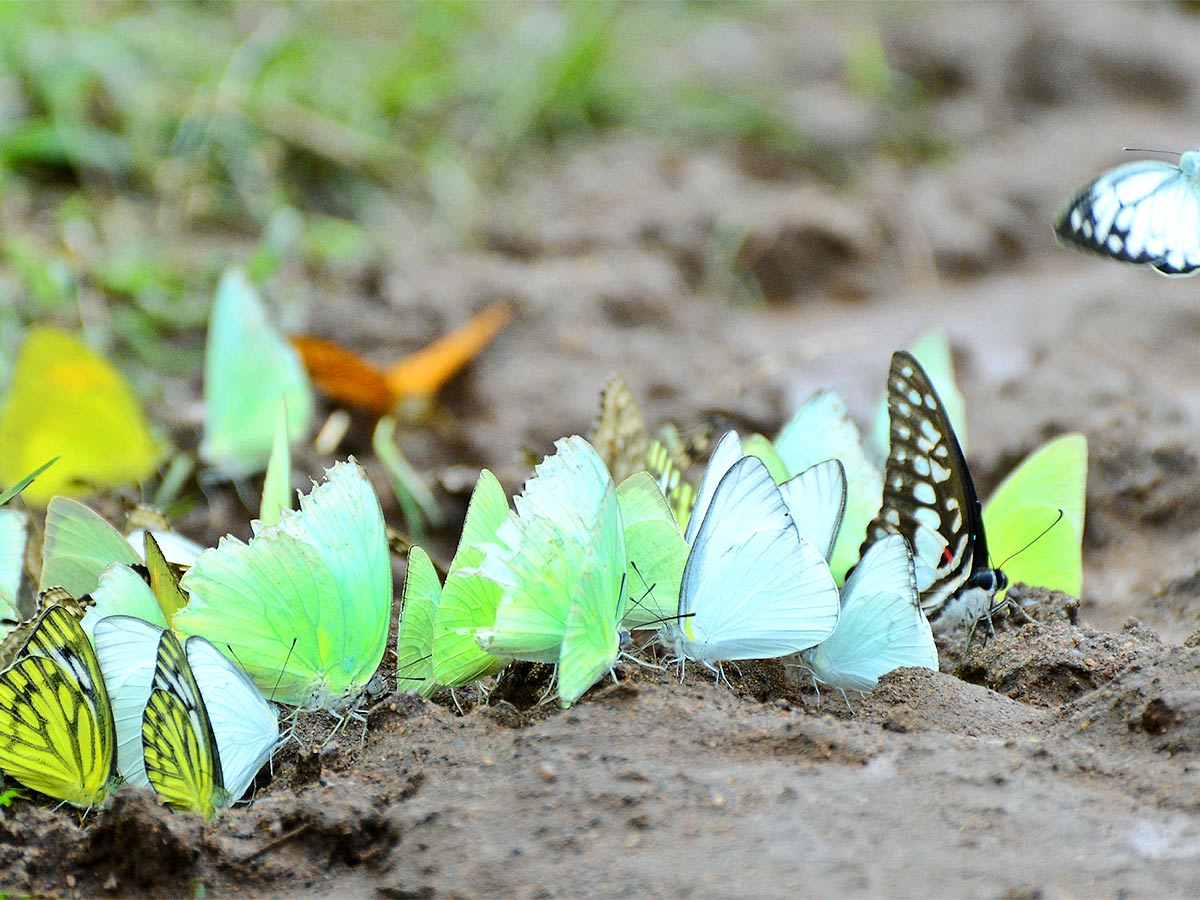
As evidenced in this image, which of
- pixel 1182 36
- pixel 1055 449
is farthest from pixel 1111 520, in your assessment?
pixel 1182 36

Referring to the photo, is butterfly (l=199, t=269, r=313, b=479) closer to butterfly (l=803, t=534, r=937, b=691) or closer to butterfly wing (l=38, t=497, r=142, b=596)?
butterfly wing (l=38, t=497, r=142, b=596)

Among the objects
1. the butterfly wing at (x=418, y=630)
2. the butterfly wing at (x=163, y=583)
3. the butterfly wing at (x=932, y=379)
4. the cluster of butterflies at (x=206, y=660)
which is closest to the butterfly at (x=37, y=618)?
the cluster of butterflies at (x=206, y=660)

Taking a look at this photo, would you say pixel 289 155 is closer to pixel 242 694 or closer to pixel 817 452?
pixel 817 452

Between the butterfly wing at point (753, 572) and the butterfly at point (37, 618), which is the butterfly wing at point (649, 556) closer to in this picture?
the butterfly wing at point (753, 572)

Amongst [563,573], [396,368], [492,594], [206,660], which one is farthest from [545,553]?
[396,368]

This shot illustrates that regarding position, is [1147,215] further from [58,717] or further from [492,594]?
[58,717]
